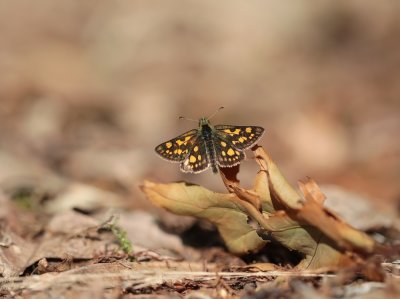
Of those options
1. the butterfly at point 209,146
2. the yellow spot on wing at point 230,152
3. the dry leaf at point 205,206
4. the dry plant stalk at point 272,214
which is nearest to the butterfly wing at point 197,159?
the butterfly at point 209,146

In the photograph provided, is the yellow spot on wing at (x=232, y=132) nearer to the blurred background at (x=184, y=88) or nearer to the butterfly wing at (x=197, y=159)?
the butterfly wing at (x=197, y=159)

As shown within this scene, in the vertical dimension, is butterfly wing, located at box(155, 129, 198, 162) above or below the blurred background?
below

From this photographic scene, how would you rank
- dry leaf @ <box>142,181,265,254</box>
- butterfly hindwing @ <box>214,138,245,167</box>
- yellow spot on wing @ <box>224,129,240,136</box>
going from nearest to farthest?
dry leaf @ <box>142,181,265,254</box>, butterfly hindwing @ <box>214,138,245,167</box>, yellow spot on wing @ <box>224,129,240,136</box>

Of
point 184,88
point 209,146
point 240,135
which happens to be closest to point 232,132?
point 240,135

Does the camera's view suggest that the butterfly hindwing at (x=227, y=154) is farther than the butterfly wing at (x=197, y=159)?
No

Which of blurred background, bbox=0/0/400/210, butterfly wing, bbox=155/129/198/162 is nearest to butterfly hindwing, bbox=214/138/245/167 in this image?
butterfly wing, bbox=155/129/198/162

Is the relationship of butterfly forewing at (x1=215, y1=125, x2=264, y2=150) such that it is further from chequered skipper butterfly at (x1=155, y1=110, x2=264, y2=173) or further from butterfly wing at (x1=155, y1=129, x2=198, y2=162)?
butterfly wing at (x1=155, y1=129, x2=198, y2=162)

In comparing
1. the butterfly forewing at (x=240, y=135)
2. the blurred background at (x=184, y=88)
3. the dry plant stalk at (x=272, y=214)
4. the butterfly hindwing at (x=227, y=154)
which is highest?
the blurred background at (x=184, y=88)
